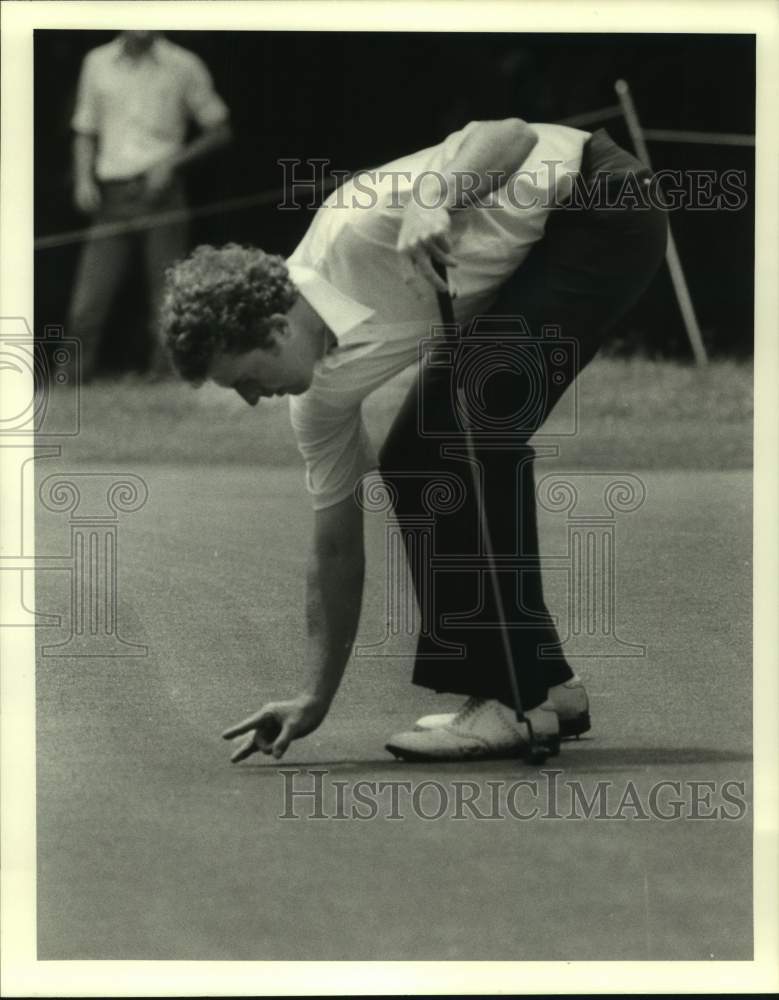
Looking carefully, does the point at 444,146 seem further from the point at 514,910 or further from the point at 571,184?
the point at 514,910

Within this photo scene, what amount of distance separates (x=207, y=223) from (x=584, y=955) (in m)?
2.07

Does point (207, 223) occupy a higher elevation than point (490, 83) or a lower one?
lower

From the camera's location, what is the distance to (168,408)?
473 cm

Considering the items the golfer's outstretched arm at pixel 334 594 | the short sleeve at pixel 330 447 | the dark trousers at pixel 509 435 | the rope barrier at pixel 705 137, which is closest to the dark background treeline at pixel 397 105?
the rope barrier at pixel 705 137

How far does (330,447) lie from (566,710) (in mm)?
897

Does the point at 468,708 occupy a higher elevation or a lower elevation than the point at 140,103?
lower

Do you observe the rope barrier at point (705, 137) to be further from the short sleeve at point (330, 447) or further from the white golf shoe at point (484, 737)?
the white golf shoe at point (484, 737)

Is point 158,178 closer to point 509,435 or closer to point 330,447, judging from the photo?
point 330,447

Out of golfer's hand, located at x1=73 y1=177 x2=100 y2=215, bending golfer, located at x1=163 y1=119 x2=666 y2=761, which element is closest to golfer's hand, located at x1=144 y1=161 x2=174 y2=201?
golfer's hand, located at x1=73 y1=177 x2=100 y2=215

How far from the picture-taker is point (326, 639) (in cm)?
459

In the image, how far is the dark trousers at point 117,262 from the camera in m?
4.60

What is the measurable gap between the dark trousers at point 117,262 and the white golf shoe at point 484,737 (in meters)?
1.16

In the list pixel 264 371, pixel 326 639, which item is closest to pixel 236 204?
pixel 264 371

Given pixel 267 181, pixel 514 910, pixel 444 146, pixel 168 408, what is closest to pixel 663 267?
pixel 444 146
